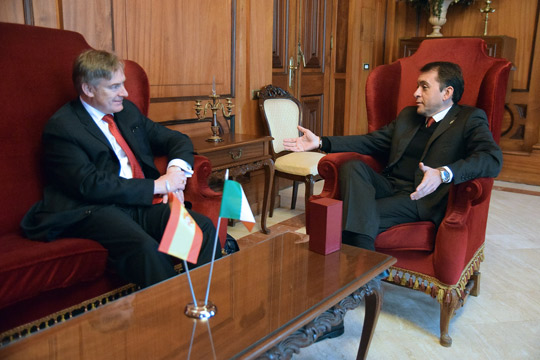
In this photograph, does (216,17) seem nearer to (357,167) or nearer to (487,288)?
(357,167)

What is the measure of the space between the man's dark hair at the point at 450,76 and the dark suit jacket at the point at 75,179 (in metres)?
1.38

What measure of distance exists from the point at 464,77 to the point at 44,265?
207 centimetres

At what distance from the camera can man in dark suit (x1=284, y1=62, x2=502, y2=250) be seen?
1949mm

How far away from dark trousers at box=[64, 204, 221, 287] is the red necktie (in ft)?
0.71

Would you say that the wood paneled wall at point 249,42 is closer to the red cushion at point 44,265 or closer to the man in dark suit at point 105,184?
the man in dark suit at point 105,184

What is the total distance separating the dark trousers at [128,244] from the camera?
5.45 ft

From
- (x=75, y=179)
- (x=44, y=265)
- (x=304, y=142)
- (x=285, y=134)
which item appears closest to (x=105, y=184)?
(x=75, y=179)

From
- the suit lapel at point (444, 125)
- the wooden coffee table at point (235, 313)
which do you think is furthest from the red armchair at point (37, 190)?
the suit lapel at point (444, 125)

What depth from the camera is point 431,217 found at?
2068 millimetres

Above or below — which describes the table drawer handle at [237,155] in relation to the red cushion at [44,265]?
above

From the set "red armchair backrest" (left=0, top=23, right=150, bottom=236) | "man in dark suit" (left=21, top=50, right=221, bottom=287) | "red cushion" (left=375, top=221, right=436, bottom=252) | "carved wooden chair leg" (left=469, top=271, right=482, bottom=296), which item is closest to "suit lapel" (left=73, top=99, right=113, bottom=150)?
"man in dark suit" (left=21, top=50, right=221, bottom=287)

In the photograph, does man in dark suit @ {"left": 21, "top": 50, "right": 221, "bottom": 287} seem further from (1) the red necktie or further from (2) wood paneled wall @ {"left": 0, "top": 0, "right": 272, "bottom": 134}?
(2) wood paneled wall @ {"left": 0, "top": 0, "right": 272, "bottom": 134}

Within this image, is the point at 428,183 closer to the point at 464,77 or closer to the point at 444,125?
the point at 444,125

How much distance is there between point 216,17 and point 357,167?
5.31ft
